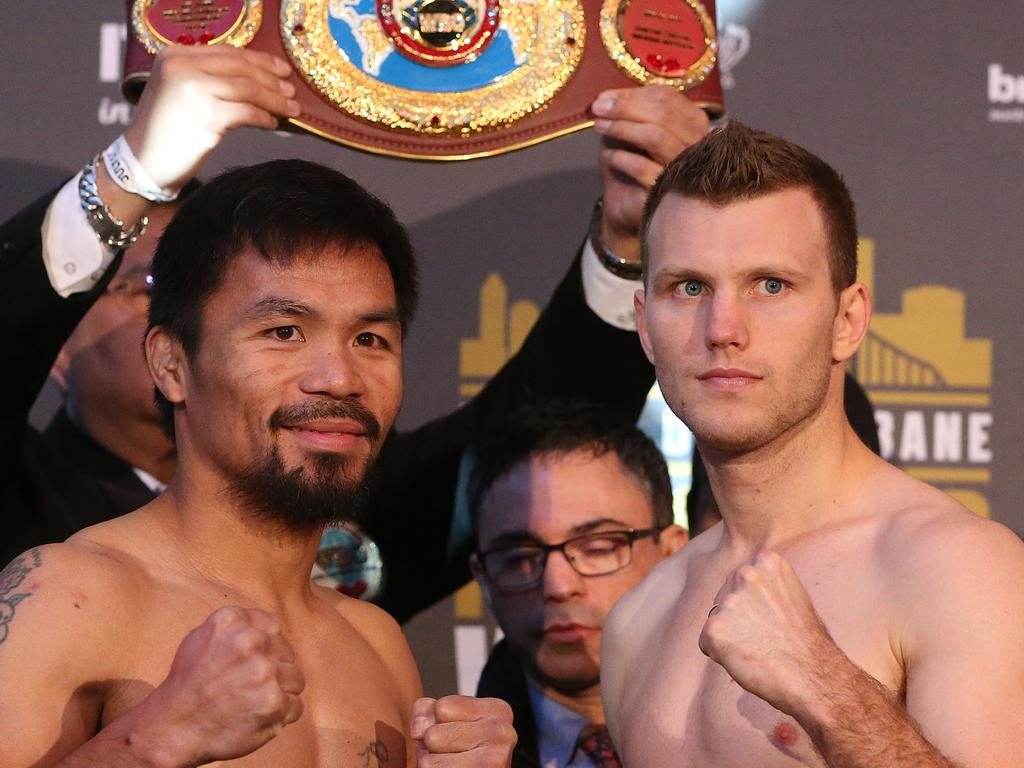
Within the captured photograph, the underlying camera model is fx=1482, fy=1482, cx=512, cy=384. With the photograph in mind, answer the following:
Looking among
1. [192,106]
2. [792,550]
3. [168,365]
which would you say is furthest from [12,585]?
[792,550]

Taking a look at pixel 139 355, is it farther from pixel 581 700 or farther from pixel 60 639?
pixel 60 639

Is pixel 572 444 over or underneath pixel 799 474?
underneath

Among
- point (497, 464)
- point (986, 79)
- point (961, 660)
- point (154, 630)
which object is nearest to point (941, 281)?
point (986, 79)

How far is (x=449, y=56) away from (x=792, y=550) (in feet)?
3.95

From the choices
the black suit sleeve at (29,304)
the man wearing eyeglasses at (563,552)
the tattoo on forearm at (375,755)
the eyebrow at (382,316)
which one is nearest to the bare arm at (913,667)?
the tattoo on forearm at (375,755)

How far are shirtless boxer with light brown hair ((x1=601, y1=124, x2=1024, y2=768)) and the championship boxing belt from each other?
596 mm

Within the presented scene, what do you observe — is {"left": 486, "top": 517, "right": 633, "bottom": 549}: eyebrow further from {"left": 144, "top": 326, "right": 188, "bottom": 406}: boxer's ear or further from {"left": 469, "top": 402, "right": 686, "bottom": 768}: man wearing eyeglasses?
{"left": 144, "top": 326, "right": 188, "bottom": 406}: boxer's ear

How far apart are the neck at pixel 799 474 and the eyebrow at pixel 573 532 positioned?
918mm

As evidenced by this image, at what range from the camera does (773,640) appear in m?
1.77

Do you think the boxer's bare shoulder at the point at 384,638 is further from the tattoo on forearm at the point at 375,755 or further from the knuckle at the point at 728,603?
the knuckle at the point at 728,603

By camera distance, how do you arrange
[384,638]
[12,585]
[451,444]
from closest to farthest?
[12,585] → [384,638] → [451,444]

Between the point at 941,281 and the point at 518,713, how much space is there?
4.84 ft

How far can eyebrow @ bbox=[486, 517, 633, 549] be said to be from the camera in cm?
310

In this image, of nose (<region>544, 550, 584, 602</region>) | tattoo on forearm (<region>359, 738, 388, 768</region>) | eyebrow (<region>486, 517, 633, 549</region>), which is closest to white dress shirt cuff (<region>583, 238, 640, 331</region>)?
eyebrow (<region>486, 517, 633, 549</region>)
